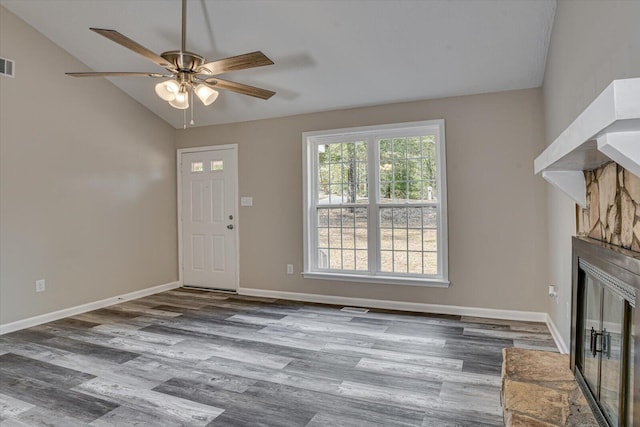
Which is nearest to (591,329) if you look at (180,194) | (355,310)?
(355,310)

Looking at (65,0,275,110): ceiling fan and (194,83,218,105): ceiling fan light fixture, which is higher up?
(65,0,275,110): ceiling fan

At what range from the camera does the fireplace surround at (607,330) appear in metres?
1.20

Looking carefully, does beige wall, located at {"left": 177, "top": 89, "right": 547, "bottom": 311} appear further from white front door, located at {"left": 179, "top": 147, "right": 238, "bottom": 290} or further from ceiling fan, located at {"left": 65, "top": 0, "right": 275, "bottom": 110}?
ceiling fan, located at {"left": 65, "top": 0, "right": 275, "bottom": 110}

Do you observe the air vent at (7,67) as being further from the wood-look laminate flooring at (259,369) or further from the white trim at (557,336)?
the white trim at (557,336)

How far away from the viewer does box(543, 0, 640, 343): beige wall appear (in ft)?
5.17

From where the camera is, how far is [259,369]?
2.80 metres

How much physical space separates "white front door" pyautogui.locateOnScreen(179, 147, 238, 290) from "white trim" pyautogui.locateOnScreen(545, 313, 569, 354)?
146 inches

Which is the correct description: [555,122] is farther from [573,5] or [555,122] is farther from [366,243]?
[366,243]

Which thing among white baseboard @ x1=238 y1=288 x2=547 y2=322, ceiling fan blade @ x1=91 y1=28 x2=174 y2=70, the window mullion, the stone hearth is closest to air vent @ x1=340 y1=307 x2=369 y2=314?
white baseboard @ x1=238 y1=288 x2=547 y2=322

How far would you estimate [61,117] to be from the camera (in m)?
4.14

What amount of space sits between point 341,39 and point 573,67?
1.84 meters

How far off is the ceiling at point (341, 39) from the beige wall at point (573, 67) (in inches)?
14.2

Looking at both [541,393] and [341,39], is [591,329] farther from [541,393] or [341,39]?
[341,39]

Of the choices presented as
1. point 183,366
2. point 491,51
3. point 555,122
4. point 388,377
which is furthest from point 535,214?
point 183,366
